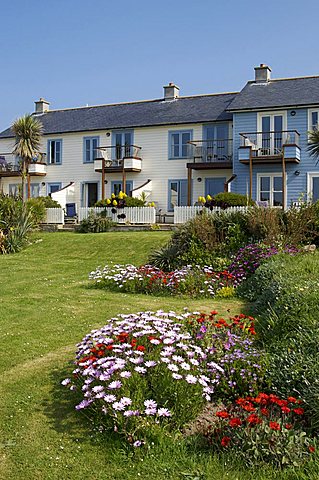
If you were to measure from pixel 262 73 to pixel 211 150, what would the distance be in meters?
5.81

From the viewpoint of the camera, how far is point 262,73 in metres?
32.5

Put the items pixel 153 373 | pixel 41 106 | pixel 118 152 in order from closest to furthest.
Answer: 1. pixel 153 373
2. pixel 118 152
3. pixel 41 106

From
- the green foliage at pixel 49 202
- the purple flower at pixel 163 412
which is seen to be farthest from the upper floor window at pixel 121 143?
the purple flower at pixel 163 412

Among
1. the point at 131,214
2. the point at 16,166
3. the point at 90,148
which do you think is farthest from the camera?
the point at 16,166

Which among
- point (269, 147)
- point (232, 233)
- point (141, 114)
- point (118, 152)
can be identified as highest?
point (141, 114)

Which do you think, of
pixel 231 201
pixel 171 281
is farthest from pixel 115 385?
pixel 231 201

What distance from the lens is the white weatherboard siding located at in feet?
107

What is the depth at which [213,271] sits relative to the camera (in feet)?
41.6

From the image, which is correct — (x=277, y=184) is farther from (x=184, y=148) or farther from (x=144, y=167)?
(x=144, y=167)

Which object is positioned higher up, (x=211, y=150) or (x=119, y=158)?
(x=211, y=150)

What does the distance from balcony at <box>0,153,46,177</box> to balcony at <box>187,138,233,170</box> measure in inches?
431

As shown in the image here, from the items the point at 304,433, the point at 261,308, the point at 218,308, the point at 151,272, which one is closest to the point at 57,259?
the point at 151,272

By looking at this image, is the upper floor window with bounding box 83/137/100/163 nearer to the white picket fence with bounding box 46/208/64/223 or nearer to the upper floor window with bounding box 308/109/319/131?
the white picket fence with bounding box 46/208/64/223

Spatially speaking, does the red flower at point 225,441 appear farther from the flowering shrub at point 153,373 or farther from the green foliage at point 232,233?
the green foliage at point 232,233
